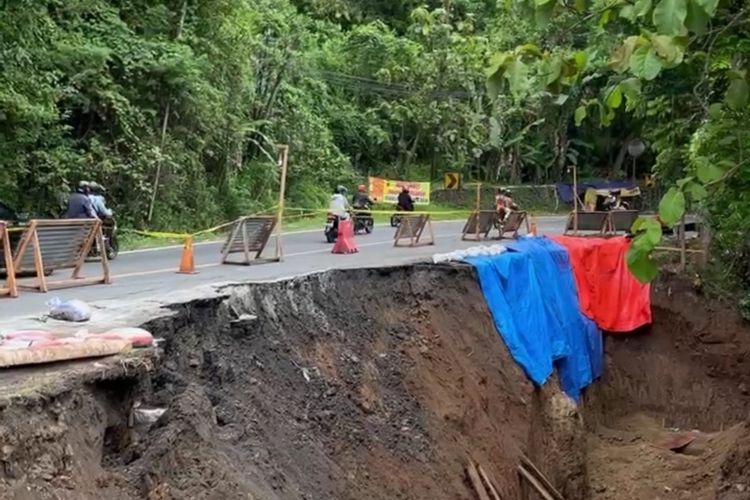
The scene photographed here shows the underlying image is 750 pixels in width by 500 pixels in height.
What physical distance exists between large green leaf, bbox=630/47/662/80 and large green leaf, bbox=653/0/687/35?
42cm

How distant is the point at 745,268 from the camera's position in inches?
671

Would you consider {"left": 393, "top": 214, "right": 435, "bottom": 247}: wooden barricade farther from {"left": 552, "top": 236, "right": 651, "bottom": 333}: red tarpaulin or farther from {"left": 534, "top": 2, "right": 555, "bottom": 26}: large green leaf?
{"left": 534, "top": 2, "right": 555, "bottom": 26}: large green leaf

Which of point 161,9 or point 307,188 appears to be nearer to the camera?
point 161,9

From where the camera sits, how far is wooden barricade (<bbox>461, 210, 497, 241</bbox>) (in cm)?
2155

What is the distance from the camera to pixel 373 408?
10.4 meters

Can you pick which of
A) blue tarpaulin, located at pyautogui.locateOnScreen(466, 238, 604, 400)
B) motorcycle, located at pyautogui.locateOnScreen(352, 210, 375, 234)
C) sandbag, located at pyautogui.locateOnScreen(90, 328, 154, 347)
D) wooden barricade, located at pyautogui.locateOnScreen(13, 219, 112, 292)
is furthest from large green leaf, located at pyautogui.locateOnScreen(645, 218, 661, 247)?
motorcycle, located at pyautogui.locateOnScreen(352, 210, 375, 234)

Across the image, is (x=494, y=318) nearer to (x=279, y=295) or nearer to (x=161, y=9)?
(x=279, y=295)

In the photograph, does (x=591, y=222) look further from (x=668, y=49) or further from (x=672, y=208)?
(x=668, y=49)

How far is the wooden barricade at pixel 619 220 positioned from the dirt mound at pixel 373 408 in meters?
4.02

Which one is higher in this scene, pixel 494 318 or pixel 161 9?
pixel 161 9

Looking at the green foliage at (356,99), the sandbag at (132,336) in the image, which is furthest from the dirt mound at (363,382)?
the green foliage at (356,99)

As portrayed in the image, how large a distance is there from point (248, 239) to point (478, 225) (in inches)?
348

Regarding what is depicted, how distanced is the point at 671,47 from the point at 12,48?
47.9ft

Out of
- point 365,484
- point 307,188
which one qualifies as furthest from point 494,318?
point 307,188
